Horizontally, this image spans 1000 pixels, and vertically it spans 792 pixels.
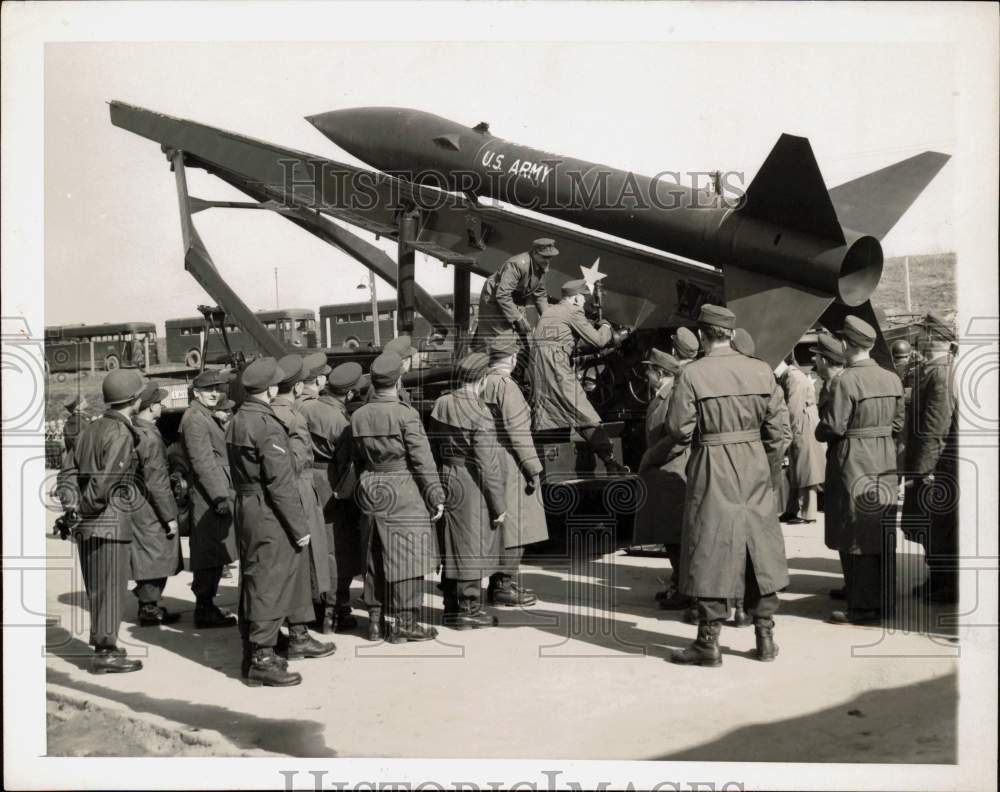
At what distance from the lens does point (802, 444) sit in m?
8.62

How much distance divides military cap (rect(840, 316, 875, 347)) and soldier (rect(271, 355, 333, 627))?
315 cm

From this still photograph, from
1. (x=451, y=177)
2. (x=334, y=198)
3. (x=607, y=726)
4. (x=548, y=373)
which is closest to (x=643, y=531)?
(x=548, y=373)

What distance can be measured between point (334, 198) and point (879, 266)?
4.94m

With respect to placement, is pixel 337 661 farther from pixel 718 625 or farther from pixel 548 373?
pixel 548 373

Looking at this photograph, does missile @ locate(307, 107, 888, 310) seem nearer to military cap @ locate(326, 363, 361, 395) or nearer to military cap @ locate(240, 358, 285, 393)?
military cap @ locate(326, 363, 361, 395)

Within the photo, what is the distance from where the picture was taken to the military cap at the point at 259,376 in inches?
199

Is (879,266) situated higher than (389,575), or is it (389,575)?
(879,266)

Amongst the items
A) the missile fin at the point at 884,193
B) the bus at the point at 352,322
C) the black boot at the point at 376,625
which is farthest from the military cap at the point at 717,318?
the bus at the point at 352,322

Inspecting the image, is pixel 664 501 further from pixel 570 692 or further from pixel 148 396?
pixel 148 396

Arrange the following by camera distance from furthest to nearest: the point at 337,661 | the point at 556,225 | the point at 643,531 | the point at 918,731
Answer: the point at 556,225
the point at 643,531
the point at 337,661
the point at 918,731

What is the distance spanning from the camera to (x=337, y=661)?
17.7ft

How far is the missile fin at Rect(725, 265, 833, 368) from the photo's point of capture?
24.0 feet

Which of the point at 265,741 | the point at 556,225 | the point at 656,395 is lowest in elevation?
the point at 265,741

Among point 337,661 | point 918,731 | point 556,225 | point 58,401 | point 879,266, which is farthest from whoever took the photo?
point 58,401
